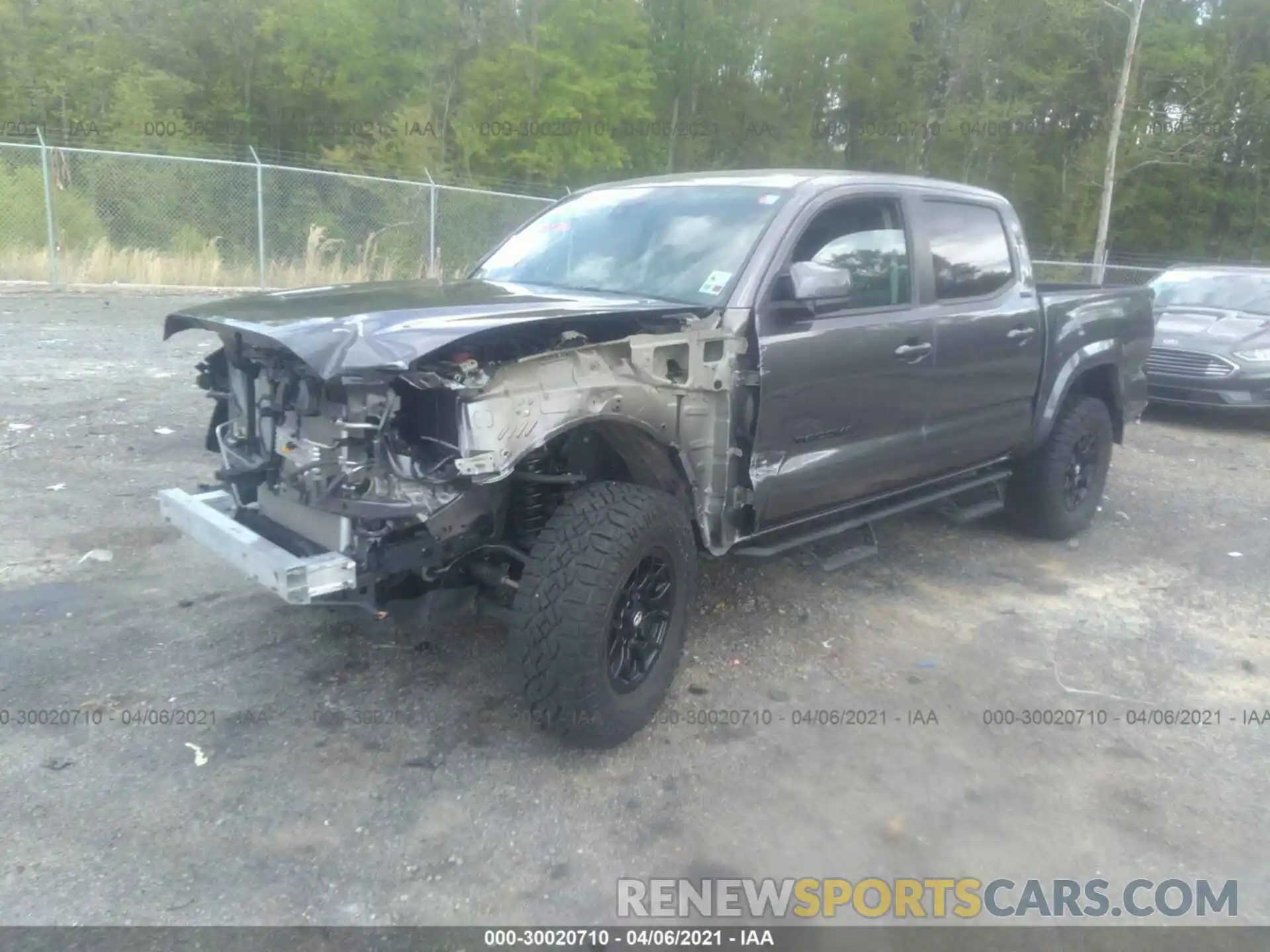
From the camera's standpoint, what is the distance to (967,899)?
2.88 metres

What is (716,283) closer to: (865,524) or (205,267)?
(865,524)

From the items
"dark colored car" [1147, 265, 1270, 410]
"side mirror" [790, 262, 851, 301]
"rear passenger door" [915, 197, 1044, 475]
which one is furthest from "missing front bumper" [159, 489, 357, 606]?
"dark colored car" [1147, 265, 1270, 410]

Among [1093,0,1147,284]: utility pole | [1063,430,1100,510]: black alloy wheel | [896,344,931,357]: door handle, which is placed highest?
[1093,0,1147,284]: utility pole

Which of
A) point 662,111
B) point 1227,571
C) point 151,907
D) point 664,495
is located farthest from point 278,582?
point 662,111

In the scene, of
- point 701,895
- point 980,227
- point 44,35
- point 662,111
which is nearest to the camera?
point 701,895

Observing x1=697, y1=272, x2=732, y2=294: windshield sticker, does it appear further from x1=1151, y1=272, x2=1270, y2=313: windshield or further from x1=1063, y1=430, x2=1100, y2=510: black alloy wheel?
x1=1151, y1=272, x2=1270, y2=313: windshield

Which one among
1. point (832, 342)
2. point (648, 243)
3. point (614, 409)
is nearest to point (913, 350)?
point (832, 342)

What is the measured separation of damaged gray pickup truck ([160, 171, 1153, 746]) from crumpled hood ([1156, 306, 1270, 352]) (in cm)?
594

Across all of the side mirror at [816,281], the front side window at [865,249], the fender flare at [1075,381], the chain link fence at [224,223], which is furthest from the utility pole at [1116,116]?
the side mirror at [816,281]

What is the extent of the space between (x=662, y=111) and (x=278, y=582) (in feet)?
105

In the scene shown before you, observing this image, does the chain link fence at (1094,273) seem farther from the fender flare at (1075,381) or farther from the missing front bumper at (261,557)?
the missing front bumper at (261,557)

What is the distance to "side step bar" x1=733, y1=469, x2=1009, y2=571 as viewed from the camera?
430 cm

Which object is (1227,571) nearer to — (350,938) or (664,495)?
(664,495)

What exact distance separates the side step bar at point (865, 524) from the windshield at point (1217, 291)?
6.72m
